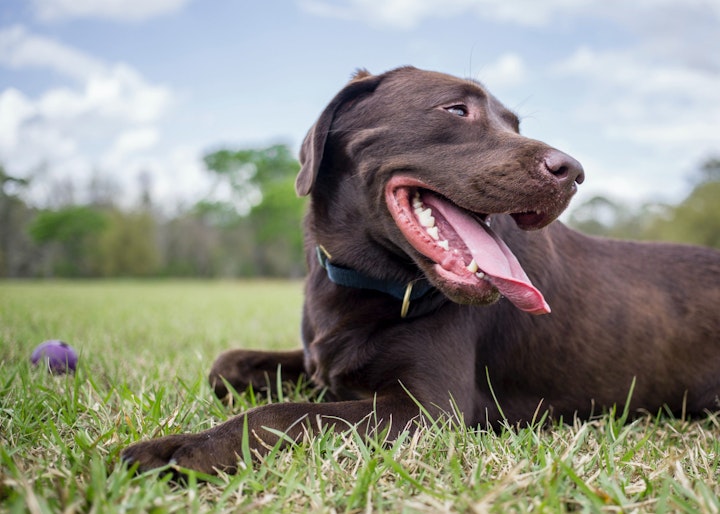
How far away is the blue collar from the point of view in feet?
7.84

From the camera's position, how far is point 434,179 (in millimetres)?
2348

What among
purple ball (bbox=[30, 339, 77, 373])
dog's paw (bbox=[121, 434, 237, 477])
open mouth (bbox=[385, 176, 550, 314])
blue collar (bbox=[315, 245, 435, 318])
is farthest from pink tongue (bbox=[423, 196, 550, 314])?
purple ball (bbox=[30, 339, 77, 373])

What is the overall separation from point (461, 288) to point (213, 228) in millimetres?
48213

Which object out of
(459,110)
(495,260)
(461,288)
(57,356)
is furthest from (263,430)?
(57,356)

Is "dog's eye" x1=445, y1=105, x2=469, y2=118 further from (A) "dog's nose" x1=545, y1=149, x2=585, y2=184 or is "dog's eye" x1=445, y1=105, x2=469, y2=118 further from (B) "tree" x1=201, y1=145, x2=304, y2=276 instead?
(B) "tree" x1=201, y1=145, x2=304, y2=276

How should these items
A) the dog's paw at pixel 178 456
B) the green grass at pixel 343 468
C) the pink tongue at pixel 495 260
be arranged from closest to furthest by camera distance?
the green grass at pixel 343 468 → the dog's paw at pixel 178 456 → the pink tongue at pixel 495 260

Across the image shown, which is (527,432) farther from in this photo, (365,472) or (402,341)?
(365,472)

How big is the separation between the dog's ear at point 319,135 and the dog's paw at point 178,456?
1.23 m

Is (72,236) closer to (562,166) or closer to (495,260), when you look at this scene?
(495,260)

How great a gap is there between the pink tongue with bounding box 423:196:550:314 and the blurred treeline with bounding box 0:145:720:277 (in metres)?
22.0

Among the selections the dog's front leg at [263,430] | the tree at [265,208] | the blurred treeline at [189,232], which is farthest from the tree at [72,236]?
the dog's front leg at [263,430]

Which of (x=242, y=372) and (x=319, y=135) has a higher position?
(x=319, y=135)

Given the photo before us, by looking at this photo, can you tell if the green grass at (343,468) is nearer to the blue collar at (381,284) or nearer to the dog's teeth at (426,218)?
the blue collar at (381,284)

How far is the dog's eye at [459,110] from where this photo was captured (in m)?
2.54
